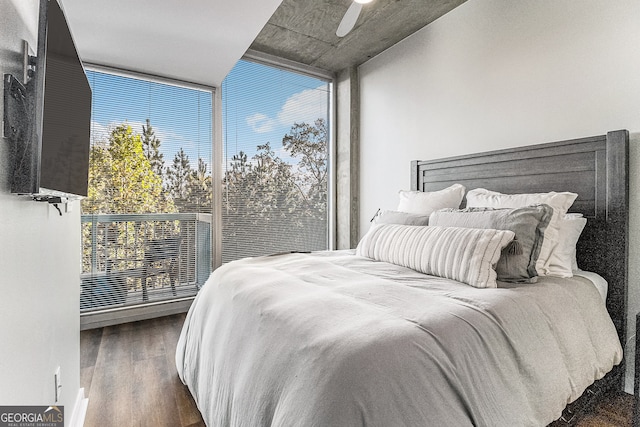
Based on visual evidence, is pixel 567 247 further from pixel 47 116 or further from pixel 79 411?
pixel 79 411

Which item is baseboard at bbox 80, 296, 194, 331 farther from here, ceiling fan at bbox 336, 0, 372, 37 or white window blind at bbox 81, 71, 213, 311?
ceiling fan at bbox 336, 0, 372, 37

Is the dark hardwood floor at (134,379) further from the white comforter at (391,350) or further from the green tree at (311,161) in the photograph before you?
the green tree at (311,161)

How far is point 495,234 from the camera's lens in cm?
168

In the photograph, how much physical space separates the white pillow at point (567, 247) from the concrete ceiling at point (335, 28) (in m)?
2.13

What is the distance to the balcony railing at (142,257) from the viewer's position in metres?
3.10

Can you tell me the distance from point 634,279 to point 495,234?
104 centimetres

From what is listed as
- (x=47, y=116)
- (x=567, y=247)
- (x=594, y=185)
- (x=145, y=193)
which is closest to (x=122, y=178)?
(x=145, y=193)

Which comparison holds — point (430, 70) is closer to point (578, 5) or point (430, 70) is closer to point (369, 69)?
point (369, 69)

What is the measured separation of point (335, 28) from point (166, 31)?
1661 millimetres

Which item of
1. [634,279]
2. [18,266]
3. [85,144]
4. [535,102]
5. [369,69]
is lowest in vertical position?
[634,279]

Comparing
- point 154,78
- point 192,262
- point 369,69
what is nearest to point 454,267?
point 192,262

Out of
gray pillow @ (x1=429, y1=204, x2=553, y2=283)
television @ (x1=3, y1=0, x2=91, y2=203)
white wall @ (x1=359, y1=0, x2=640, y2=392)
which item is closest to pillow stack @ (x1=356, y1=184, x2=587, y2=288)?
gray pillow @ (x1=429, y1=204, x2=553, y2=283)

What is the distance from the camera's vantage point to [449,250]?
176 centimetres

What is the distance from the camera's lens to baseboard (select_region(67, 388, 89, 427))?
5.25ft
